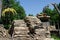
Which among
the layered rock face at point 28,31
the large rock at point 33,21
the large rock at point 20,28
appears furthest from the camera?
the large rock at point 33,21

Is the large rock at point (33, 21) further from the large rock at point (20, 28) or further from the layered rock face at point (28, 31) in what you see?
the large rock at point (20, 28)

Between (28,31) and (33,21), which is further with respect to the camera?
(33,21)

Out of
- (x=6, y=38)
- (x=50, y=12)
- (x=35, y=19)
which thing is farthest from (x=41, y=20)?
(x=50, y=12)

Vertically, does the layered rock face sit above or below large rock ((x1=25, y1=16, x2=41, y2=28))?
below

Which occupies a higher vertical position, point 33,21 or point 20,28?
point 33,21

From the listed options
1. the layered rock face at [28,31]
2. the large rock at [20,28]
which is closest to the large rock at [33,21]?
the layered rock face at [28,31]

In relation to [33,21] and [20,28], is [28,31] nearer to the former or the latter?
[20,28]

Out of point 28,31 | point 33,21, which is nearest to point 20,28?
point 28,31

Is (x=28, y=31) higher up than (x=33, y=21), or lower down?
lower down

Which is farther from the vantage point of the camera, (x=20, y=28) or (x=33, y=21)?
(x=33, y=21)

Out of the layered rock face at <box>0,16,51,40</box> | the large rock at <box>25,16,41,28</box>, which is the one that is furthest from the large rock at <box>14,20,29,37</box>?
the large rock at <box>25,16,41,28</box>

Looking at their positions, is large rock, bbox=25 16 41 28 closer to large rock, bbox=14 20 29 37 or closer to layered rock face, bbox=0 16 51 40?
layered rock face, bbox=0 16 51 40

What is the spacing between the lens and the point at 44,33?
18438 millimetres

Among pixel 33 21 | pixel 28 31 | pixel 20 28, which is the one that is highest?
pixel 33 21
